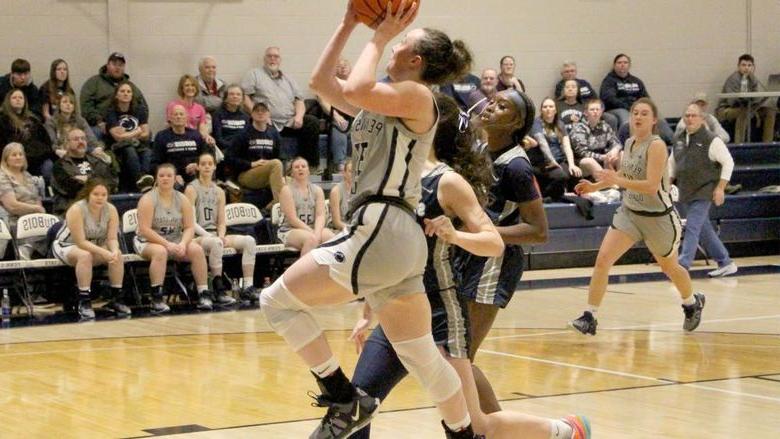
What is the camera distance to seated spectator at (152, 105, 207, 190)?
41.5ft

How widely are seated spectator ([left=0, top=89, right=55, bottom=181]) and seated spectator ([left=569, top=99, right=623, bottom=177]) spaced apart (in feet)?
21.4

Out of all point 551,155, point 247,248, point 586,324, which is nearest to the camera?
point 586,324

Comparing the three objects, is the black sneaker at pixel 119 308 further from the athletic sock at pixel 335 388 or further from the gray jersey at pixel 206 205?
the athletic sock at pixel 335 388

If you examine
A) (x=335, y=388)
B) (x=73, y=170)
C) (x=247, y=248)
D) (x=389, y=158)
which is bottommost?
(x=247, y=248)

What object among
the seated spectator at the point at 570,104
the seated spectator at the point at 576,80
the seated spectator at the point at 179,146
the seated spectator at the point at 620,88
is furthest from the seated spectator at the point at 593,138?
the seated spectator at the point at 179,146

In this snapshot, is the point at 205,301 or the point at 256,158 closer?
the point at 205,301

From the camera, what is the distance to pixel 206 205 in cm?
1188

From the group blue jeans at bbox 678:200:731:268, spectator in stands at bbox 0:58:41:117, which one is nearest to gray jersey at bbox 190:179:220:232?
spectator in stands at bbox 0:58:41:117

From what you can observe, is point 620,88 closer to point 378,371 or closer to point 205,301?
point 205,301

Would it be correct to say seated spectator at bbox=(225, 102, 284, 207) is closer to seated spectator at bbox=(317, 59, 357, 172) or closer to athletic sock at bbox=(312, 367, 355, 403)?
seated spectator at bbox=(317, 59, 357, 172)

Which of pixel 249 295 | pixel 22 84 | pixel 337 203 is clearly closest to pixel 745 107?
pixel 337 203

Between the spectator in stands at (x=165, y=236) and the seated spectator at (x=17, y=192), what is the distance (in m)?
0.96

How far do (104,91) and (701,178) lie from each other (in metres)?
6.72

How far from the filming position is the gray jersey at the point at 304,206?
1213 cm
